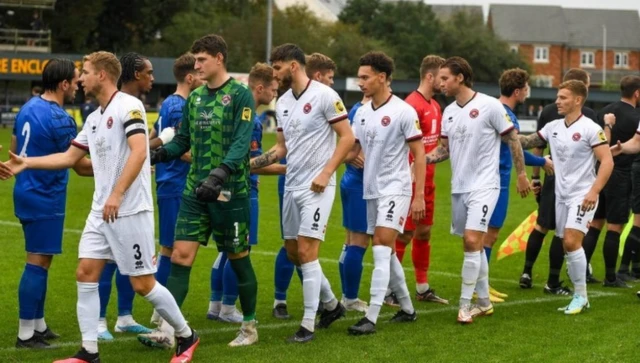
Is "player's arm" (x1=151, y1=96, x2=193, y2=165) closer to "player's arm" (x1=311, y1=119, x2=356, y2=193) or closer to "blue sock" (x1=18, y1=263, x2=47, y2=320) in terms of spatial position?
"player's arm" (x1=311, y1=119, x2=356, y2=193)

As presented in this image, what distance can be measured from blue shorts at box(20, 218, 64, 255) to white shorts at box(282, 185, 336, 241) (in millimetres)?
1948

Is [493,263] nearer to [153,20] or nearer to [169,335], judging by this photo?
[169,335]

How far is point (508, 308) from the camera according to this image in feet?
36.3

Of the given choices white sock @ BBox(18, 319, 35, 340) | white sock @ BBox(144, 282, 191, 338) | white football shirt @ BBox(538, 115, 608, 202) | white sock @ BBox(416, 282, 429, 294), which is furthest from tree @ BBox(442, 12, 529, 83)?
white sock @ BBox(144, 282, 191, 338)

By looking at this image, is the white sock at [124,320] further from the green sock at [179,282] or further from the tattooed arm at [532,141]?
the tattooed arm at [532,141]

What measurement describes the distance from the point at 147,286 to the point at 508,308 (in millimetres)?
4321

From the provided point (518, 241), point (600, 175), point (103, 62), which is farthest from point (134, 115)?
point (518, 241)

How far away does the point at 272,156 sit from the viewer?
32.0 ft

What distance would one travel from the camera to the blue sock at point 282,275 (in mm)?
10617

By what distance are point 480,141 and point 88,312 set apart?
4.07 m

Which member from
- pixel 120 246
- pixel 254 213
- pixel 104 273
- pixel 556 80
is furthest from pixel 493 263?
pixel 556 80

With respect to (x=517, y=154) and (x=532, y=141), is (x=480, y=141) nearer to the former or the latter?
(x=517, y=154)

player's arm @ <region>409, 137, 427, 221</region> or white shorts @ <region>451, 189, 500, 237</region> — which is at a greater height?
player's arm @ <region>409, 137, 427, 221</region>

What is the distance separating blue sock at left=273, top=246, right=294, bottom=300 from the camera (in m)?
10.6
